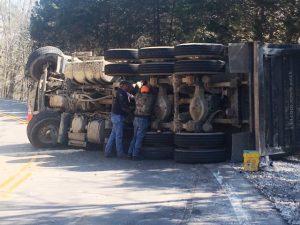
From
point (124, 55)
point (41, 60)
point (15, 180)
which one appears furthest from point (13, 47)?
point (15, 180)

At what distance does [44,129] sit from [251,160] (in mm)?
6691

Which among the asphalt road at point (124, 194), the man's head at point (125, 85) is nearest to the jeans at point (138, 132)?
the asphalt road at point (124, 194)

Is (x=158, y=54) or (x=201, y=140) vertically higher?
(x=158, y=54)

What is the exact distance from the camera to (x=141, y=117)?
414 inches

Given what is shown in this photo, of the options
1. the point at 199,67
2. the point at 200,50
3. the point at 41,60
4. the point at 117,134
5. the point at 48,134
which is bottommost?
the point at 48,134

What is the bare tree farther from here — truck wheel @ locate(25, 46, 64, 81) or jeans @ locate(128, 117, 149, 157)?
jeans @ locate(128, 117, 149, 157)

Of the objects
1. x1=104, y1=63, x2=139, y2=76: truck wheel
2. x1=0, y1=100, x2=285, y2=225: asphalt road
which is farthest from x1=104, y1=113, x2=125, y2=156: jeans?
x1=104, y1=63, x2=139, y2=76: truck wheel

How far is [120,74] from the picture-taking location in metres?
11.3

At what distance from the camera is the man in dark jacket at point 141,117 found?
10461 millimetres

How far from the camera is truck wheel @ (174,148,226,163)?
9.54 metres

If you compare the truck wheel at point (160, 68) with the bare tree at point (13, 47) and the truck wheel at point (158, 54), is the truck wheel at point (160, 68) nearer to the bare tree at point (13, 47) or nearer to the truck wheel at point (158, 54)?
the truck wheel at point (158, 54)

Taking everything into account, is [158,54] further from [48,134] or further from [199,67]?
[48,134]

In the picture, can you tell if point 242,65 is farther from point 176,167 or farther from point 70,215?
point 70,215

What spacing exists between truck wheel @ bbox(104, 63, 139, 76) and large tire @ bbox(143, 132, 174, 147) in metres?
1.67
